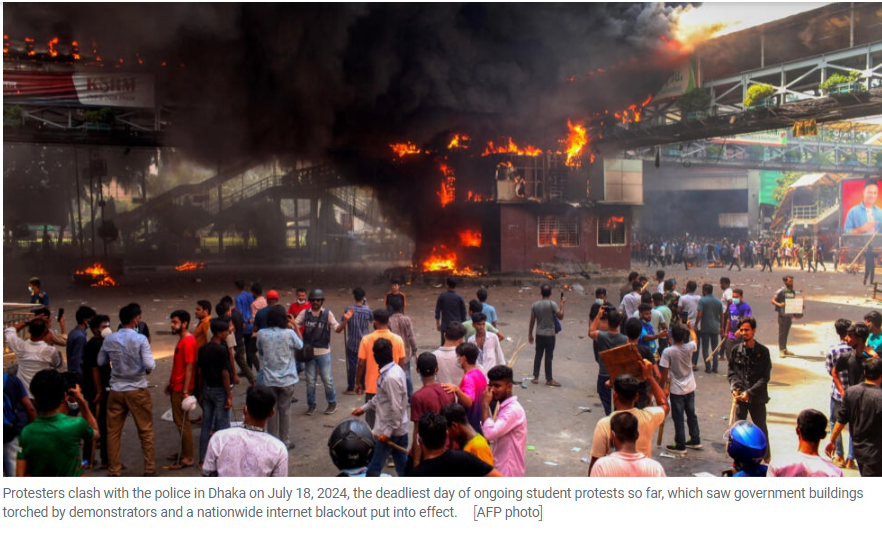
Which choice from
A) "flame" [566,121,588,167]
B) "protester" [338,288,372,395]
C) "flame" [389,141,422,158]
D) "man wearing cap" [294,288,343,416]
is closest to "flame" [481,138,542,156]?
"flame" [566,121,588,167]

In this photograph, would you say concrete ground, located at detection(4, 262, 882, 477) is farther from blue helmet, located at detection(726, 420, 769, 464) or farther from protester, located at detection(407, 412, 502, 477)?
protester, located at detection(407, 412, 502, 477)

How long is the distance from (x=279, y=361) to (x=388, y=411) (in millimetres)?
1672

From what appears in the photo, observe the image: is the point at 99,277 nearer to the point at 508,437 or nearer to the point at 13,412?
the point at 13,412

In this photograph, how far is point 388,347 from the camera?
181 inches

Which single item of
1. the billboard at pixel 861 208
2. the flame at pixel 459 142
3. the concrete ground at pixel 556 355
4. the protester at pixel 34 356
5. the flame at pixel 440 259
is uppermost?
the flame at pixel 459 142

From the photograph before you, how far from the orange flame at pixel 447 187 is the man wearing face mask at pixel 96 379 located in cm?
1854

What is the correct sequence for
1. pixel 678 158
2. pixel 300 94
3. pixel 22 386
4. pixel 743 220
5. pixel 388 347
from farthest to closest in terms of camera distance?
pixel 743 220 < pixel 678 158 < pixel 300 94 < pixel 388 347 < pixel 22 386

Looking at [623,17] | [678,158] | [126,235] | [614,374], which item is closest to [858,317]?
[623,17]

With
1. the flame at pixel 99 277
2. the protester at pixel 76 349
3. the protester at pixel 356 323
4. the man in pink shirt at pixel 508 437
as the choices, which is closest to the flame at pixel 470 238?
the flame at pixel 99 277

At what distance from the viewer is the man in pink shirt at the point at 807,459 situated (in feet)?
10.4

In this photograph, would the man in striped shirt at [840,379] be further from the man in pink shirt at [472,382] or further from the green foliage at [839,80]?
the green foliage at [839,80]

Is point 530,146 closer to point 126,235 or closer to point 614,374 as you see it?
point 614,374

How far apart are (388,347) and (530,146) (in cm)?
1859

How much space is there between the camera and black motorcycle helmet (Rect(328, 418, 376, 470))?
117 inches
